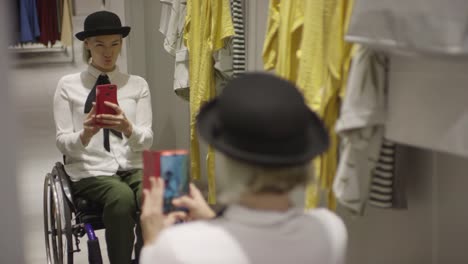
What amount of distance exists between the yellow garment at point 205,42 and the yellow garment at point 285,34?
0.51 meters

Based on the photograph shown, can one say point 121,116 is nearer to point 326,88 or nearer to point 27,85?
point 326,88

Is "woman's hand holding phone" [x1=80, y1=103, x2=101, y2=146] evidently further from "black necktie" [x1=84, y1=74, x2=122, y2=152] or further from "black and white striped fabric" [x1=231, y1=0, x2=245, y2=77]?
"black and white striped fabric" [x1=231, y1=0, x2=245, y2=77]

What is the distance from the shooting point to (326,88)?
1.78 m

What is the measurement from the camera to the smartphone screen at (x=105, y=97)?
2221 millimetres

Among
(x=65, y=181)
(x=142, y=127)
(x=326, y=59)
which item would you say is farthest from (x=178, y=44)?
(x=326, y=59)

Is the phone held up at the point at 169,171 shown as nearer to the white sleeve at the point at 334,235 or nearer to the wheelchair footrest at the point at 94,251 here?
the white sleeve at the point at 334,235

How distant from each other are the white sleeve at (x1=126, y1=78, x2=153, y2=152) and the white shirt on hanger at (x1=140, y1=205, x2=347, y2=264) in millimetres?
1345

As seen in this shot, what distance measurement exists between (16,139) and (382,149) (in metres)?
1.07

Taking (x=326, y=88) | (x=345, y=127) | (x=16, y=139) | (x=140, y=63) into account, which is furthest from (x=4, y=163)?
(x=140, y=63)

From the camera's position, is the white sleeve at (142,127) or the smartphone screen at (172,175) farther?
the white sleeve at (142,127)

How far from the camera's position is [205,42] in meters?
2.71

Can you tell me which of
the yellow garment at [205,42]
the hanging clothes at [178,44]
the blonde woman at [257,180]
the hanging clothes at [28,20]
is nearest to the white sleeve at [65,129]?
the yellow garment at [205,42]

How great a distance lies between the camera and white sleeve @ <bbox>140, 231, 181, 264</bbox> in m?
1.03

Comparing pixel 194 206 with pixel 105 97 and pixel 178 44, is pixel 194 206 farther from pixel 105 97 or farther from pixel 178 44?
pixel 178 44
